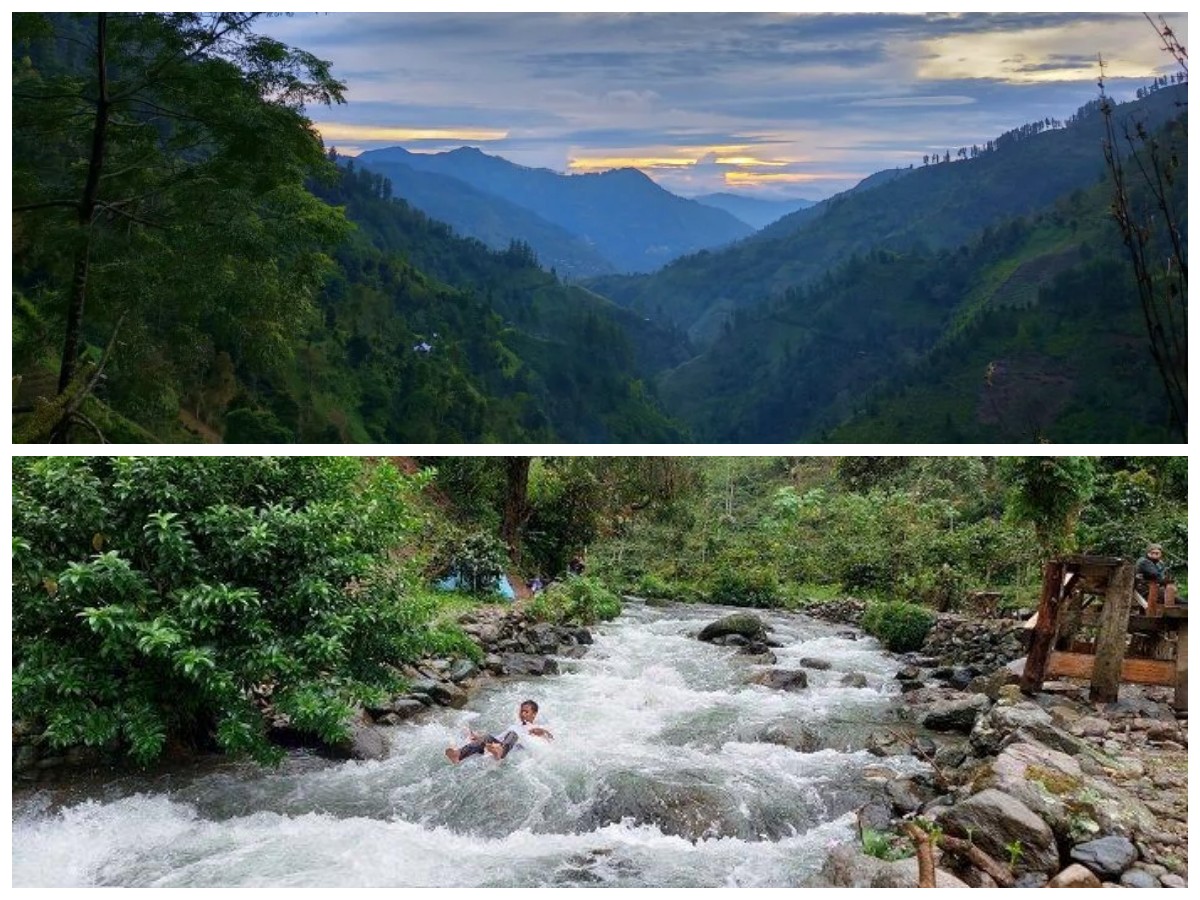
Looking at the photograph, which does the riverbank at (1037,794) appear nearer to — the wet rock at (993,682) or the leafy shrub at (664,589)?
the wet rock at (993,682)

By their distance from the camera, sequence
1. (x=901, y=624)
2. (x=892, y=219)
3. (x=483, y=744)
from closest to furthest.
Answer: (x=483, y=744), (x=901, y=624), (x=892, y=219)

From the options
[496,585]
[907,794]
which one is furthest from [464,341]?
[907,794]

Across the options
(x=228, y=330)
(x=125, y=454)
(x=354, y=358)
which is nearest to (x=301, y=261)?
(x=228, y=330)

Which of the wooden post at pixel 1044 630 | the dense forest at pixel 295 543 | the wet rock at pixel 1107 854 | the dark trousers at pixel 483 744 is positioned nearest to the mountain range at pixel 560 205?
the dense forest at pixel 295 543

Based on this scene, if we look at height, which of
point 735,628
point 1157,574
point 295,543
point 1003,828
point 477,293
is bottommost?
point 735,628

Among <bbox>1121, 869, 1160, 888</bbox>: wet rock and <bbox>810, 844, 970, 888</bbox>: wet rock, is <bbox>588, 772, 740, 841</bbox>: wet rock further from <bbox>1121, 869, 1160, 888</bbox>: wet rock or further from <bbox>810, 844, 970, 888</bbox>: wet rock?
<bbox>1121, 869, 1160, 888</bbox>: wet rock

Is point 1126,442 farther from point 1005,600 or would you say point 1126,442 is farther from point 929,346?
point 929,346

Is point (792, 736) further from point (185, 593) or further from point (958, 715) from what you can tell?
point (185, 593)
